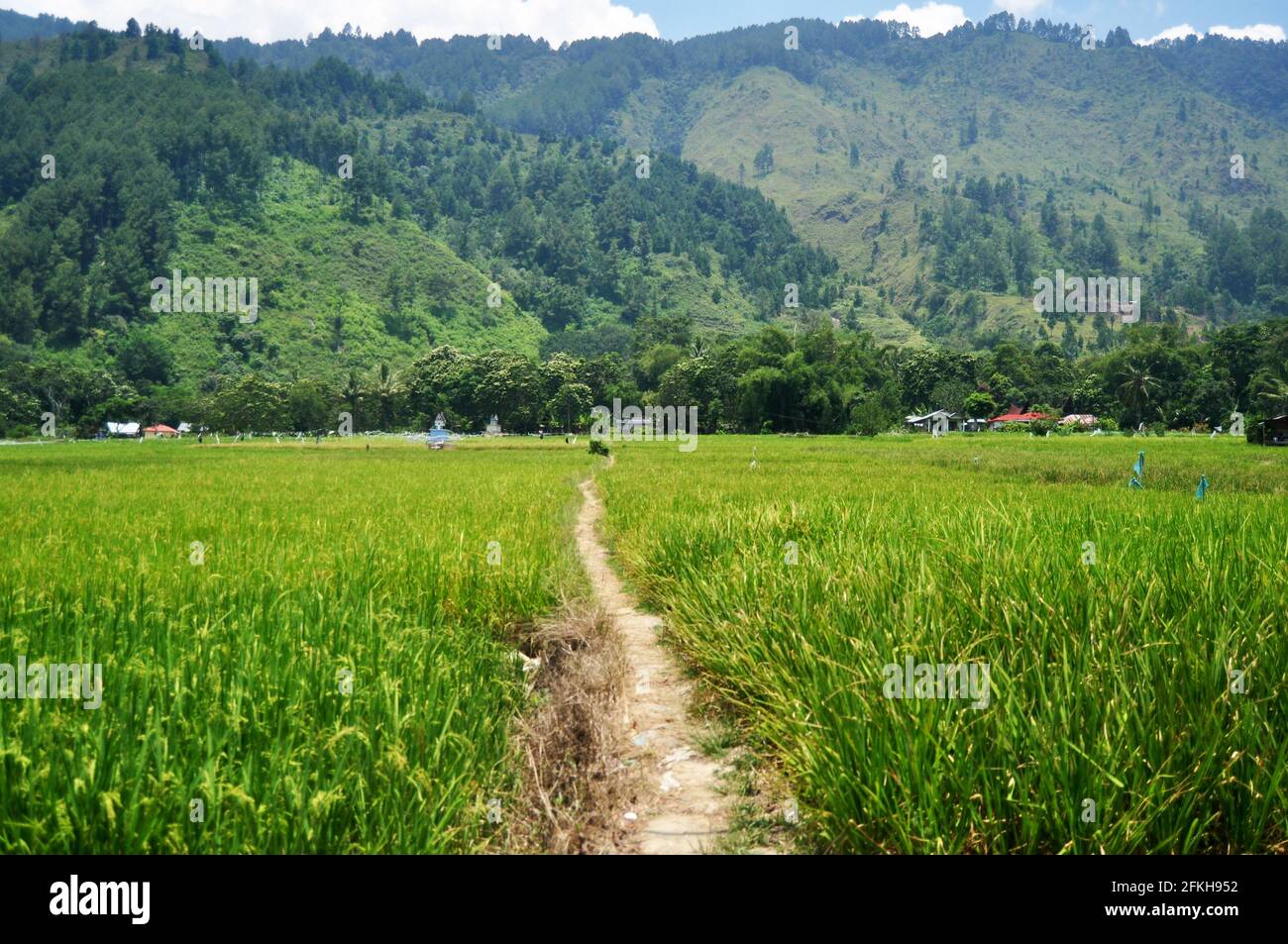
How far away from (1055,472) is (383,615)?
1018 inches

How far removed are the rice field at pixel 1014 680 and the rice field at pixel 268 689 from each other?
4.98 ft

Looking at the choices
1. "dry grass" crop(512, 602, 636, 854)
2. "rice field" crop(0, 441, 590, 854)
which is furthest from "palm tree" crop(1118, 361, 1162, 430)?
"dry grass" crop(512, 602, 636, 854)

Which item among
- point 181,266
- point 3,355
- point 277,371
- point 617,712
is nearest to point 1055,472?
point 617,712

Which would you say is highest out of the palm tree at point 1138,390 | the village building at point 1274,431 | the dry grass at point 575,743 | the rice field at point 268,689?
the palm tree at point 1138,390

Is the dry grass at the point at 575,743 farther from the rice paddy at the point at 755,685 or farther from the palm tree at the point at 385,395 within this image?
the palm tree at the point at 385,395

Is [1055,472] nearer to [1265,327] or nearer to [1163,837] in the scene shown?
[1163,837]

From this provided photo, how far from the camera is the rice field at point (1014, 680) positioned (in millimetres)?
3068

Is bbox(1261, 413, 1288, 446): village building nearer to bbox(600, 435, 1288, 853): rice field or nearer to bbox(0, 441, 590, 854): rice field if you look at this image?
bbox(600, 435, 1288, 853): rice field

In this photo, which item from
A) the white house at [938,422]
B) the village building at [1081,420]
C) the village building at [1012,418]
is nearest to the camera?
the village building at [1081,420]

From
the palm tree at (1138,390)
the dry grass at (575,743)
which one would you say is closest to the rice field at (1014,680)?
the dry grass at (575,743)

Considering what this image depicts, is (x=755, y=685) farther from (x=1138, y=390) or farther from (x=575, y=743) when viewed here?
(x=1138, y=390)

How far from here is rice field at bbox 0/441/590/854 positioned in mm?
2918

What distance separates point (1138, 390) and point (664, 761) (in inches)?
4218
